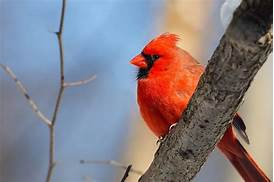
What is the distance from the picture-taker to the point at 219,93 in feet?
4.12

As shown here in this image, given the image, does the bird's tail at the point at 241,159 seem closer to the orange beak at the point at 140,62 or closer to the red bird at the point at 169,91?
the red bird at the point at 169,91

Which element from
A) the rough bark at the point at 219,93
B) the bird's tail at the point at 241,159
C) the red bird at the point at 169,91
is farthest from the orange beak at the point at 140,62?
the rough bark at the point at 219,93

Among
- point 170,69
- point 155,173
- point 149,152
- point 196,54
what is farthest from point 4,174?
point 155,173

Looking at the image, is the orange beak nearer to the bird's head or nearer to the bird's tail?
the bird's head

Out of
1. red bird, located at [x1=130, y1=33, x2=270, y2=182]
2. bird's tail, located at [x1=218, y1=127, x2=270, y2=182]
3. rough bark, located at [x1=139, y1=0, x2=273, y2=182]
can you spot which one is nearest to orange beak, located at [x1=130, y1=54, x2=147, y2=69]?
red bird, located at [x1=130, y1=33, x2=270, y2=182]

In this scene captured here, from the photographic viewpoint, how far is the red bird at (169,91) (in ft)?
6.68

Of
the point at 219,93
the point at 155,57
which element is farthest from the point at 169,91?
the point at 219,93

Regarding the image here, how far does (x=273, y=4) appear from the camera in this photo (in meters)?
1.09

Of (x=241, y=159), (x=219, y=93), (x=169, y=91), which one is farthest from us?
(x=241, y=159)

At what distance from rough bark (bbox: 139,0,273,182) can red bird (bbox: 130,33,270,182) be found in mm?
517

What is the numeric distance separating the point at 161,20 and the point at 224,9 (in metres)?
2.58

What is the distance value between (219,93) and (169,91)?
0.84 meters

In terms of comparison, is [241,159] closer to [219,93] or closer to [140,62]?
[140,62]

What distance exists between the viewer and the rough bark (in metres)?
1.13
